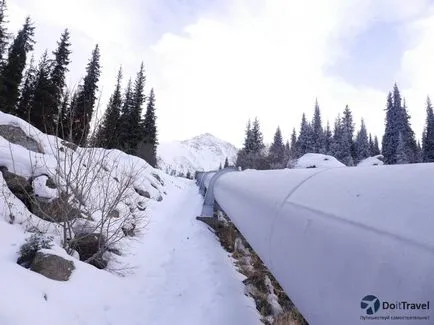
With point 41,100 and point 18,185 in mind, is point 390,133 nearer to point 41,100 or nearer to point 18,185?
point 41,100

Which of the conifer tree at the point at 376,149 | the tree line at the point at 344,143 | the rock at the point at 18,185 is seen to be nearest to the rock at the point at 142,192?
the rock at the point at 18,185

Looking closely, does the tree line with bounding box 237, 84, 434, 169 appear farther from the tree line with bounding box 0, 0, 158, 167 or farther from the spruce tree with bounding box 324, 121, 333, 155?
the tree line with bounding box 0, 0, 158, 167

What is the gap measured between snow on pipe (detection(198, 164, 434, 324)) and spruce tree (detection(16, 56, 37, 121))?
141ft

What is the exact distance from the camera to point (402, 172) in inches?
68.7

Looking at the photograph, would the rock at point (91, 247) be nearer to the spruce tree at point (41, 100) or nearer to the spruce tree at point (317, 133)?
the spruce tree at point (41, 100)

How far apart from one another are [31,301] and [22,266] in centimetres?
106

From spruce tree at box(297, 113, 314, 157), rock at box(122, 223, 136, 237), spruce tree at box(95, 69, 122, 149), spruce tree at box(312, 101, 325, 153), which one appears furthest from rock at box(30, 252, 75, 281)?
spruce tree at box(312, 101, 325, 153)

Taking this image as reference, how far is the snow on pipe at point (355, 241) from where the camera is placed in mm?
1257

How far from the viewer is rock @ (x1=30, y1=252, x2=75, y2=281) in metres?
4.89

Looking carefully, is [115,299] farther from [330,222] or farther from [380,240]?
[380,240]

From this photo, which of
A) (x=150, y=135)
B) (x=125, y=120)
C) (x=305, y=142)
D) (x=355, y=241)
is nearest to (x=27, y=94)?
(x=125, y=120)

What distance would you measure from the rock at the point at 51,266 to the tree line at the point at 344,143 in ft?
153

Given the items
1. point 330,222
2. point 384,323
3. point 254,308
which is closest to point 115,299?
point 254,308

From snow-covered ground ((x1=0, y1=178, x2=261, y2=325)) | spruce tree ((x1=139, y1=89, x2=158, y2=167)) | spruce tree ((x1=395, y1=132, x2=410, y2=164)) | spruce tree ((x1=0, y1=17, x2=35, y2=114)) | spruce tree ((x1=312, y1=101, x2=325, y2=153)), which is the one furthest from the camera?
spruce tree ((x1=312, y1=101, x2=325, y2=153))
